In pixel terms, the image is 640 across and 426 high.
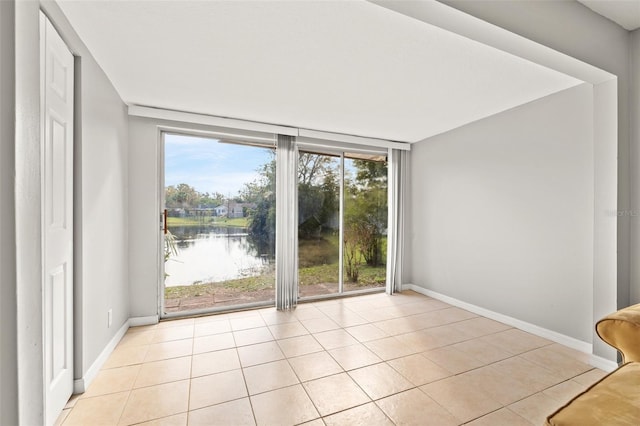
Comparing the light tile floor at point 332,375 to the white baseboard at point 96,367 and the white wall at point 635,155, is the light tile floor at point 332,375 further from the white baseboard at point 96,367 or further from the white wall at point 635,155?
the white wall at point 635,155

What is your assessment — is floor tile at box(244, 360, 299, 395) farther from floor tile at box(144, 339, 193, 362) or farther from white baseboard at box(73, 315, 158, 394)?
white baseboard at box(73, 315, 158, 394)

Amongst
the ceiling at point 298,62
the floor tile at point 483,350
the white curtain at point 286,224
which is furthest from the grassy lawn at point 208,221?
the floor tile at point 483,350

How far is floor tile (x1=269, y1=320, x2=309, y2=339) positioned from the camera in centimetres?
296

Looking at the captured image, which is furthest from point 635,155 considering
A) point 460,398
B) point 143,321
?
point 143,321

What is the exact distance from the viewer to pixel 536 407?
1866 mm

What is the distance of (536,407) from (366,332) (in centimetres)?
148

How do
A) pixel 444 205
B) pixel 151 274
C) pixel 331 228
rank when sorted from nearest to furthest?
pixel 151 274
pixel 444 205
pixel 331 228

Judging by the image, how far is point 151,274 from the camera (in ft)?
10.6

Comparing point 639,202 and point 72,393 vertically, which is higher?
point 639,202

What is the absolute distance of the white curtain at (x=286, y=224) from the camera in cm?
371

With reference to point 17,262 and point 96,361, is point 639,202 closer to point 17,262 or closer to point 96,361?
point 17,262

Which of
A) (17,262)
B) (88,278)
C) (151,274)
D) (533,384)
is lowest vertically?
(533,384)

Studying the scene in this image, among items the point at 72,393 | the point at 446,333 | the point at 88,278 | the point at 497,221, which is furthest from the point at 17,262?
the point at 497,221

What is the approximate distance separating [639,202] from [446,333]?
188 cm
